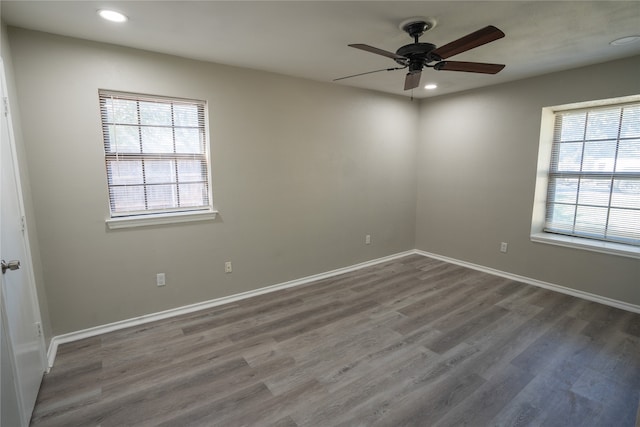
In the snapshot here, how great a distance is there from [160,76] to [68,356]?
7.99 ft

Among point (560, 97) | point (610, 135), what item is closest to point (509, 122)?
point (560, 97)

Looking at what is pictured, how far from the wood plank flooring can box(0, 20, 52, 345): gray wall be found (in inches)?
16.8

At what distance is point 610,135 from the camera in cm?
331

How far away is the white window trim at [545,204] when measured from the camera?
325cm

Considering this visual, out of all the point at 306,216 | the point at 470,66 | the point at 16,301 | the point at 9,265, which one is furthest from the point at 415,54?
the point at 16,301

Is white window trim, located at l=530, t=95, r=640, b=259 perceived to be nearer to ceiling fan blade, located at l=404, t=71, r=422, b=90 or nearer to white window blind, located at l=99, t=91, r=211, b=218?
ceiling fan blade, located at l=404, t=71, r=422, b=90

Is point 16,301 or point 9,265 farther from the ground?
point 9,265

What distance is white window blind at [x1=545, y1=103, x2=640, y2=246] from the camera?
10.5 feet

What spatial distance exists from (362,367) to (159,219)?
2199 mm

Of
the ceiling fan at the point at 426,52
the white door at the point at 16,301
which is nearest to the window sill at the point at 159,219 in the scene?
the white door at the point at 16,301

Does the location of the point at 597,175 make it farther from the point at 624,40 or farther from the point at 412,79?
the point at 412,79

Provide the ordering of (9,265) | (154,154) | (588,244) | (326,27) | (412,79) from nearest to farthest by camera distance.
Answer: (9,265), (326,27), (412,79), (154,154), (588,244)

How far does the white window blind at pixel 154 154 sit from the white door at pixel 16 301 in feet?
2.29

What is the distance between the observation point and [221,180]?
317 cm
